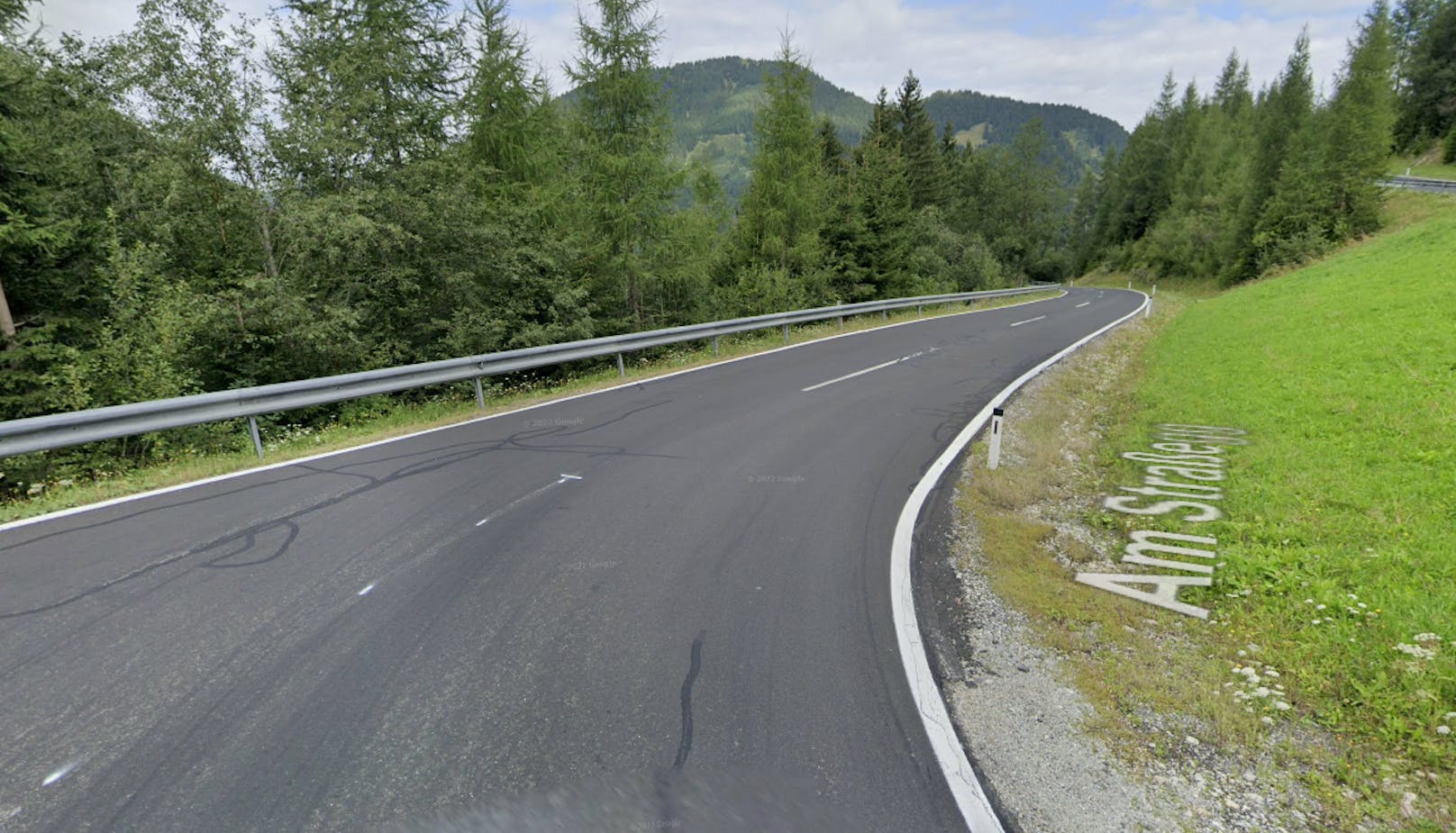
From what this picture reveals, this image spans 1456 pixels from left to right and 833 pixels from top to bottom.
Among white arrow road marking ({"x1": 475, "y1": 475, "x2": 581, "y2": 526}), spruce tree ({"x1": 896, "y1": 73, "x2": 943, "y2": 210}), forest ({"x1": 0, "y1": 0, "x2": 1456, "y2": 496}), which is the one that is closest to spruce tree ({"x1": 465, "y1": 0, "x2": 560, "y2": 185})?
forest ({"x1": 0, "y1": 0, "x2": 1456, "y2": 496})

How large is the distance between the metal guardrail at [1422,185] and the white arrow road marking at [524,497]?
4423cm

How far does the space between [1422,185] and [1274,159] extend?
7.79 metres

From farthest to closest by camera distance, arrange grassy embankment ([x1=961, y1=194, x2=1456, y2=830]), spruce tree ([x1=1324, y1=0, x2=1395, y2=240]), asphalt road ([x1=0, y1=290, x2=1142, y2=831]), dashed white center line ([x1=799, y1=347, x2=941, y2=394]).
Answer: spruce tree ([x1=1324, y1=0, x2=1395, y2=240]), dashed white center line ([x1=799, y1=347, x2=941, y2=394]), grassy embankment ([x1=961, y1=194, x2=1456, y2=830]), asphalt road ([x1=0, y1=290, x2=1142, y2=831])

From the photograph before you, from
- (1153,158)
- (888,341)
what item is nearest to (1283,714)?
(888,341)

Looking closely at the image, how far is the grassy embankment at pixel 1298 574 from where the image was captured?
2895mm

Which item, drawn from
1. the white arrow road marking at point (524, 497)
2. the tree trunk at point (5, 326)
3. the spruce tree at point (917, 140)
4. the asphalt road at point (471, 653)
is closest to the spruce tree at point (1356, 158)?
the spruce tree at point (917, 140)

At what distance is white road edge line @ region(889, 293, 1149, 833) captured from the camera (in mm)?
2539

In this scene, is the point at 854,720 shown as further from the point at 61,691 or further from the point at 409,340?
the point at 409,340

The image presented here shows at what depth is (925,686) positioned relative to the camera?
327 centimetres

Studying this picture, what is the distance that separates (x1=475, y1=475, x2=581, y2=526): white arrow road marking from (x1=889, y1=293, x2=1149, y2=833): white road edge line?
328cm

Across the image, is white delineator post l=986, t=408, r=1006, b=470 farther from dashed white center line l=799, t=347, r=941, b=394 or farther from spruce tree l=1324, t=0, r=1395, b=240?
spruce tree l=1324, t=0, r=1395, b=240

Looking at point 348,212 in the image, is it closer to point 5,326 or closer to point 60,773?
point 5,326

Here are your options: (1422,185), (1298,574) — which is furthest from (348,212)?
(1422,185)

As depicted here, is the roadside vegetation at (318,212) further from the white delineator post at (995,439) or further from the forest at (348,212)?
the white delineator post at (995,439)
